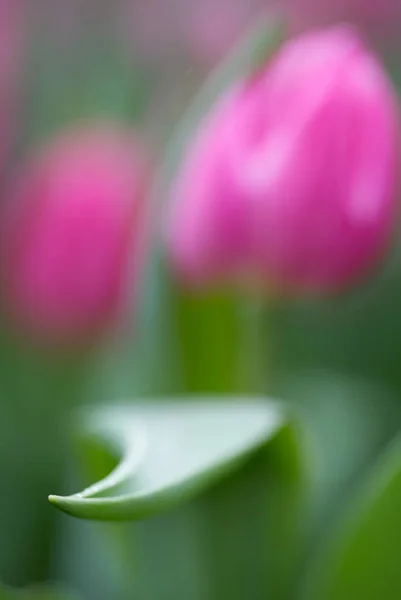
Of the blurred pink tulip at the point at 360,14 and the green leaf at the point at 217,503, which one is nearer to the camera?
the green leaf at the point at 217,503

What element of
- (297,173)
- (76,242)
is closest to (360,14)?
(76,242)

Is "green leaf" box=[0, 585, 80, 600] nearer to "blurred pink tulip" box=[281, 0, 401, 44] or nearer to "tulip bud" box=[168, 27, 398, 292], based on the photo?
"tulip bud" box=[168, 27, 398, 292]

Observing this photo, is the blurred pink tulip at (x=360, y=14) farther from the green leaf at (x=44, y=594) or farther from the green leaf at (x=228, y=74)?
the green leaf at (x=44, y=594)

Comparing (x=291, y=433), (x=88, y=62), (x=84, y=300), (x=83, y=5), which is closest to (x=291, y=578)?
(x=291, y=433)

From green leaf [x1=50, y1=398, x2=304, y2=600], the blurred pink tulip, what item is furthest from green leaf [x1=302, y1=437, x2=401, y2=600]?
the blurred pink tulip

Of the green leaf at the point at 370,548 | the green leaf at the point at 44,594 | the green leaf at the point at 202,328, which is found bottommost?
the green leaf at the point at 44,594

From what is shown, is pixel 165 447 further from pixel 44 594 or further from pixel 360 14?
pixel 360 14

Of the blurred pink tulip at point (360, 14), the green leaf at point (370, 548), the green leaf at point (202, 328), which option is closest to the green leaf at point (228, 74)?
the green leaf at point (202, 328)
